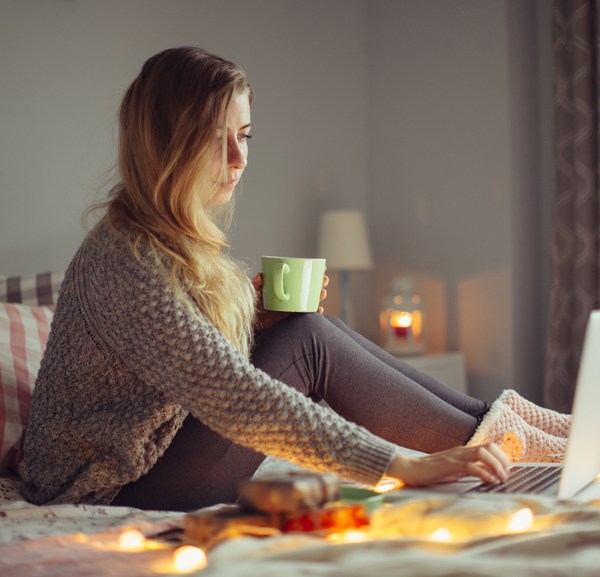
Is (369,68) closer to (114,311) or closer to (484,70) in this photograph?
(484,70)

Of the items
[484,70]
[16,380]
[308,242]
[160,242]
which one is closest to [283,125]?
[308,242]

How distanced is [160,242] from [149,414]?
10.5 inches

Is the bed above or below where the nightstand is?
above

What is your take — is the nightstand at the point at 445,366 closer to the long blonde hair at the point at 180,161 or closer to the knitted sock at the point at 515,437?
the knitted sock at the point at 515,437

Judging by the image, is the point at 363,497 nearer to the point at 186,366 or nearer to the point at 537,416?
the point at 186,366

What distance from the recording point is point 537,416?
1696 mm

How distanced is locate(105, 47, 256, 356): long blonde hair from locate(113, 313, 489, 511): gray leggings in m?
0.09

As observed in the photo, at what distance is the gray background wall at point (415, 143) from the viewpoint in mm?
3164

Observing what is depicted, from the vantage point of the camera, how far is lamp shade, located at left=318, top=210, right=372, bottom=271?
3.24 meters

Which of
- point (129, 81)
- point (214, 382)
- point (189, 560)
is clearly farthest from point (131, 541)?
point (129, 81)

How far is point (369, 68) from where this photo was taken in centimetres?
364

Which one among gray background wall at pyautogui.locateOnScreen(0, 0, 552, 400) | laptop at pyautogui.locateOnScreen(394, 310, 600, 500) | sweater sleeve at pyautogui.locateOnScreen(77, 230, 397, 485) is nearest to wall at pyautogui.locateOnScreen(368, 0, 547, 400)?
gray background wall at pyautogui.locateOnScreen(0, 0, 552, 400)

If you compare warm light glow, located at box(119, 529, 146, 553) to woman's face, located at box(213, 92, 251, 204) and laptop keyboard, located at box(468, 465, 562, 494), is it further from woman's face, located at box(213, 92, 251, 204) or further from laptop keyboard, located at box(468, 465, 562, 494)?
woman's face, located at box(213, 92, 251, 204)

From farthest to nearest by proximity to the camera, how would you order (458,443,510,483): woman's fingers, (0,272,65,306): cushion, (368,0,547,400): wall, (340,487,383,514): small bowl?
1. (368,0,547,400): wall
2. (0,272,65,306): cushion
3. (458,443,510,483): woman's fingers
4. (340,487,383,514): small bowl
